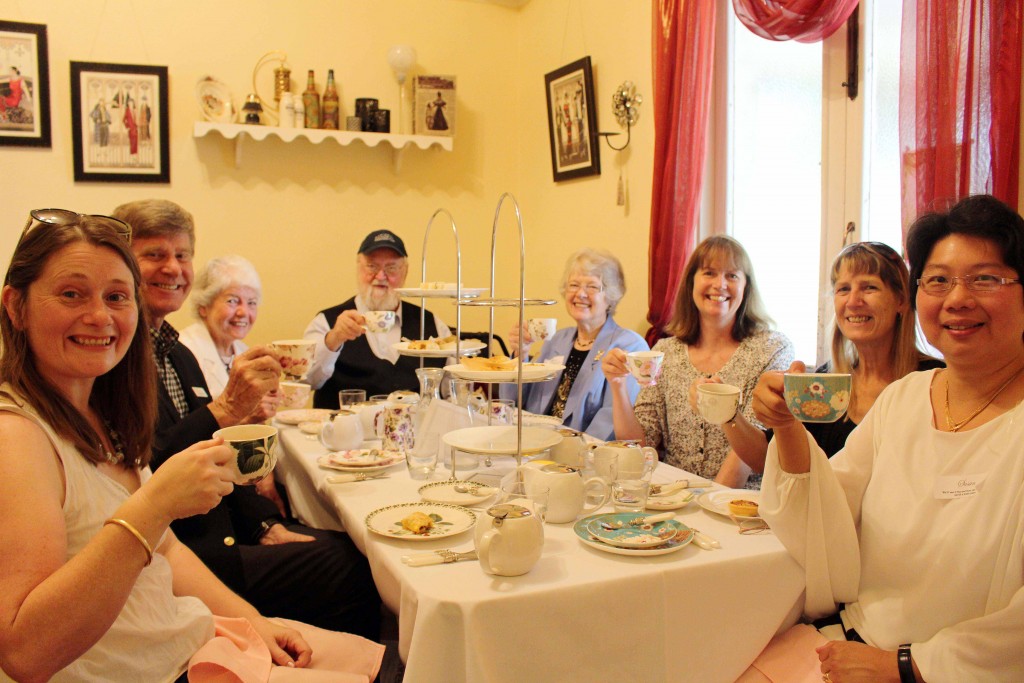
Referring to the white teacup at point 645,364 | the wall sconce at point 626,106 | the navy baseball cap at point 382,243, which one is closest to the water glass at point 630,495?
the white teacup at point 645,364

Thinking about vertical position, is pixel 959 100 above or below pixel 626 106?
below

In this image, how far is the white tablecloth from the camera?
3.99 feet

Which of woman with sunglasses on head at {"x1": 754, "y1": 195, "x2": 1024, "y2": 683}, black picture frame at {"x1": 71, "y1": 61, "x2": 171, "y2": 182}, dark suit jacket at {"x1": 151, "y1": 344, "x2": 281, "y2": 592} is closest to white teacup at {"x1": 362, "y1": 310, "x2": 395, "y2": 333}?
dark suit jacket at {"x1": 151, "y1": 344, "x2": 281, "y2": 592}

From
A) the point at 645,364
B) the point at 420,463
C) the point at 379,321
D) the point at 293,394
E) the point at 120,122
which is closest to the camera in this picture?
the point at 420,463

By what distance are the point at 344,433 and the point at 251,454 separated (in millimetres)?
1048

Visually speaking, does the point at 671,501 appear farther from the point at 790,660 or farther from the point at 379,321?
the point at 379,321

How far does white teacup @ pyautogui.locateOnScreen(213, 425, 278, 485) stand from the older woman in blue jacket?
5.84 ft

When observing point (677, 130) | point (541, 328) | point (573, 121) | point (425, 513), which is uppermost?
point (573, 121)

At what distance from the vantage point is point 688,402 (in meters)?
2.60

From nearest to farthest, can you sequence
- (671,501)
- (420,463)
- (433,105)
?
(671,501), (420,463), (433,105)

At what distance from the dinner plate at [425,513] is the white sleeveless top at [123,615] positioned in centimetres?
38

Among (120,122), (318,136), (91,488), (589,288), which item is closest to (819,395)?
(91,488)

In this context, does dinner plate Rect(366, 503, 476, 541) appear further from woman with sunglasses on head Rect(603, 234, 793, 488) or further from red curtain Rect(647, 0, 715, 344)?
red curtain Rect(647, 0, 715, 344)

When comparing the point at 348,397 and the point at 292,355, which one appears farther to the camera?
the point at 348,397
